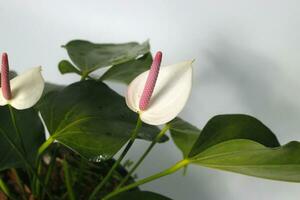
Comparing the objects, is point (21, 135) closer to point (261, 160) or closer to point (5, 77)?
point (5, 77)

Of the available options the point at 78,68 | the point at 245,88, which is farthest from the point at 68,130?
the point at 245,88

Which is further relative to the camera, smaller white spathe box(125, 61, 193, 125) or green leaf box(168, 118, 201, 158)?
green leaf box(168, 118, 201, 158)

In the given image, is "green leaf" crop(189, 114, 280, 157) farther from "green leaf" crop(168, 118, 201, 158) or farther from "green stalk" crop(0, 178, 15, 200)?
"green stalk" crop(0, 178, 15, 200)

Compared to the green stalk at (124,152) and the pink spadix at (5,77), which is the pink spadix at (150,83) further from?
the pink spadix at (5,77)

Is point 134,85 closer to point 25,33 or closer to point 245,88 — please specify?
point 245,88

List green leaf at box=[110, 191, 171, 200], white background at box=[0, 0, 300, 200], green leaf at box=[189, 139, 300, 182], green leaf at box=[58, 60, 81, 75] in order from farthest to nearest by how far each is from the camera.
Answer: white background at box=[0, 0, 300, 200] < green leaf at box=[58, 60, 81, 75] < green leaf at box=[110, 191, 171, 200] < green leaf at box=[189, 139, 300, 182]

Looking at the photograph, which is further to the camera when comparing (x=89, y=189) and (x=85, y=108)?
(x=89, y=189)

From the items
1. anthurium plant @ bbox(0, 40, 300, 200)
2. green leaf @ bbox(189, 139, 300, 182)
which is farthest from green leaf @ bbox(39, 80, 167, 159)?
green leaf @ bbox(189, 139, 300, 182)

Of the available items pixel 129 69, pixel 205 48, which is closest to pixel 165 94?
pixel 129 69

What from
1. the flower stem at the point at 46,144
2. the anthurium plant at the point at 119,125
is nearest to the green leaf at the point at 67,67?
the anthurium plant at the point at 119,125
